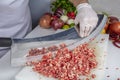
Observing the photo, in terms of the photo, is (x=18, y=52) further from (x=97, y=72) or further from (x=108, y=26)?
(x=108, y=26)

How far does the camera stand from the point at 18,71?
1004 mm

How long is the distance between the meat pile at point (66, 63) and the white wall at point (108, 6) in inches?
27.6

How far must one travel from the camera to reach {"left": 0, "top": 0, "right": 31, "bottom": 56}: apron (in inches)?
43.9

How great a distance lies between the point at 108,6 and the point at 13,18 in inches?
29.7

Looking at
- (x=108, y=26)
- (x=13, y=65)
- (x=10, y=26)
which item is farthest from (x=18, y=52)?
(x=108, y=26)

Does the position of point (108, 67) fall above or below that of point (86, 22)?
Answer: below

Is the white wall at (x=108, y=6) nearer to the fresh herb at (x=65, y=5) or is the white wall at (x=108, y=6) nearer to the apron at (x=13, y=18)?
the fresh herb at (x=65, y=5)

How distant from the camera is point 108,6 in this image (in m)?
1.67

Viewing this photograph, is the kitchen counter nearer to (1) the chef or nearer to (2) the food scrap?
(1) the chef

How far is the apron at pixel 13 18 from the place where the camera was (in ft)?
3.66

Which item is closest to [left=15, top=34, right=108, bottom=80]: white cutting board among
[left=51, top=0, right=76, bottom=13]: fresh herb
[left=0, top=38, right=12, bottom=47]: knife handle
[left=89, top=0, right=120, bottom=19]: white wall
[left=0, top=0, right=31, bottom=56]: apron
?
[left=0, top=38, right=12, bottom=47]: knife handle

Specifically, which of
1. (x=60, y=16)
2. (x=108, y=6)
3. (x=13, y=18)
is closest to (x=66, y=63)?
(x=13, y=18)

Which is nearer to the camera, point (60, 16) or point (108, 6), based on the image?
point (60, 16)

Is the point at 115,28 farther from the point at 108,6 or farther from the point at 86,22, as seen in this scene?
the point at 108,6
